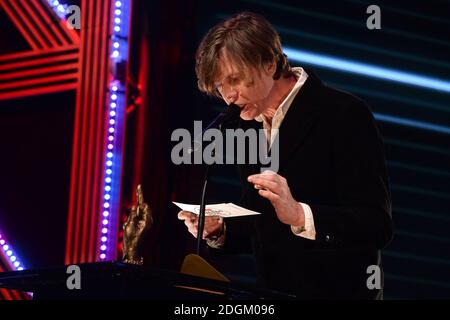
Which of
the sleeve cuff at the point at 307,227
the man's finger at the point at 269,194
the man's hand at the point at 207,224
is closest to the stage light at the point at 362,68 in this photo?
the man's hand at the point at 207,224

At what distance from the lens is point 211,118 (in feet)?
13.7

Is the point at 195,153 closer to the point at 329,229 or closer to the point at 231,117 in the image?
the point at 231,117

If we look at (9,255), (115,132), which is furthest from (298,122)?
(9,255)

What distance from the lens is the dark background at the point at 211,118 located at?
13.3 feet

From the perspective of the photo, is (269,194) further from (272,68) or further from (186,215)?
(272,68)

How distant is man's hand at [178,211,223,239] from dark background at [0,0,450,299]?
5.30 ft

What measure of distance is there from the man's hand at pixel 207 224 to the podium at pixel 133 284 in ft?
1.63

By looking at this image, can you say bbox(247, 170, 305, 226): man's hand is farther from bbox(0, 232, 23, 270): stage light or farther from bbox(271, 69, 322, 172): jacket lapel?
bbox(0, 232, 23, 270): stage light

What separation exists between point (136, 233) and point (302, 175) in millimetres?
544

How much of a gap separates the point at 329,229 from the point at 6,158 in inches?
108

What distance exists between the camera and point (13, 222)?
166 inches

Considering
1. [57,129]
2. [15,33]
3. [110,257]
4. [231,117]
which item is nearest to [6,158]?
[57,129]

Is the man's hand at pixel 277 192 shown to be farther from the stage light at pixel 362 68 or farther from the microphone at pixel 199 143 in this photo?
the stage light at pixel 362 68

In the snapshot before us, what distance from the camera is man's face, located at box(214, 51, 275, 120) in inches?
92.4
